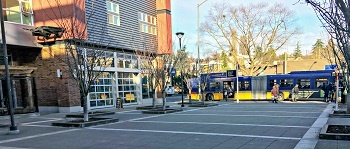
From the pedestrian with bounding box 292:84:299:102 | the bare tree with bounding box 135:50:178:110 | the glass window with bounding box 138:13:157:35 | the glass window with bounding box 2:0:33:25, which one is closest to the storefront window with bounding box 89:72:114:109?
the bare tree with bounding box 135:50:178:110

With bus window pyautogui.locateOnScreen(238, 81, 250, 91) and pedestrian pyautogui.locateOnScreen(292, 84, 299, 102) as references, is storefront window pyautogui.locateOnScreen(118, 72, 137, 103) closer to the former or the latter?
bus window pyautogui.locateOnScreen(238, 81, 250, 91)

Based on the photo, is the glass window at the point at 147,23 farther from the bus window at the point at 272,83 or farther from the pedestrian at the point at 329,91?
the pedestrian at the point at 329,91

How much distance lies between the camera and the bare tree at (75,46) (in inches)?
A: 490

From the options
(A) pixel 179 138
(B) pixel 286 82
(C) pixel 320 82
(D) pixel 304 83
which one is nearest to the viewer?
(A) pixel 179 138

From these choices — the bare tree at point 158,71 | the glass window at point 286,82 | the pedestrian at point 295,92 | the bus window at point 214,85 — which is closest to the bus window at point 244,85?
the bus window at point 214,85

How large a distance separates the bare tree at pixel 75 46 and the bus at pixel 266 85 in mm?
11001

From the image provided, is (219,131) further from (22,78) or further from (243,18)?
(243,18)

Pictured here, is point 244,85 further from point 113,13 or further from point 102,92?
point 113,13

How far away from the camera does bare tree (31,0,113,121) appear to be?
12.5m

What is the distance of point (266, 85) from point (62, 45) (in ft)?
65.0

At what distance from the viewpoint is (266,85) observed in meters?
28.2

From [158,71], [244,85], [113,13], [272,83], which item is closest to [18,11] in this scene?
[113,13]

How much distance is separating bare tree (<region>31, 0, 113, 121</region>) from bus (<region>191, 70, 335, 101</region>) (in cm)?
1100

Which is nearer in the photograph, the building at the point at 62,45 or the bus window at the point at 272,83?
the building at the point at 62,45
